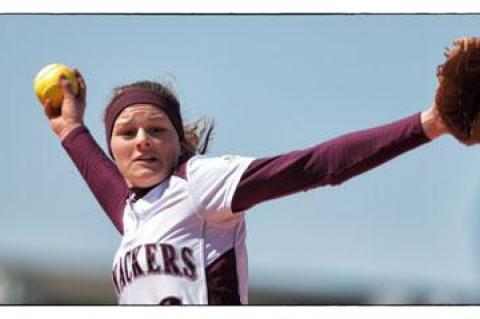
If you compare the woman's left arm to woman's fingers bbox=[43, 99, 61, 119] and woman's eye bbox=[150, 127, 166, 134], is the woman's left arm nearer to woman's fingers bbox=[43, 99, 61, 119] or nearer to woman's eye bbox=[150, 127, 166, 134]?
woman's eye bbox=[150, 127, 166, 134]

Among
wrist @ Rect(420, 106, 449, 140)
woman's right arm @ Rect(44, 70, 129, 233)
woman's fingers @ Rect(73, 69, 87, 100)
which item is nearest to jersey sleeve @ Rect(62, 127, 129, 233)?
woman's right arm @ Rect(44, 70, 129, 233)

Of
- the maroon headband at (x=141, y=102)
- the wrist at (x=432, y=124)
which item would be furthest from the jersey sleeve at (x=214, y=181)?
the wrist at (x=432, y=124)

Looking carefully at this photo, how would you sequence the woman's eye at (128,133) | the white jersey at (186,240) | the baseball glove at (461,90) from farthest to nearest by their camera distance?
the woman's eye at (128,133) < the white jersey at (186,240) < the baseball glove at (461,90)

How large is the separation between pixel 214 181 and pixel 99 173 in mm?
383

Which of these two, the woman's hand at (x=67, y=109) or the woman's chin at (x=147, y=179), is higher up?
the woman's hand at (x=67, y=109)

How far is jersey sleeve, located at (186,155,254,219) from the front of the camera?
439cm

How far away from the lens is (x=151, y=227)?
4.43 m

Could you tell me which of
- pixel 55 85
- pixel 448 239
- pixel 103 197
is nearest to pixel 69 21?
pixel 55 85

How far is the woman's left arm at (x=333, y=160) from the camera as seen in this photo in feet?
14.2

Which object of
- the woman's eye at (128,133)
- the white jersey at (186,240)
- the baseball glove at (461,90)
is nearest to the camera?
the baseball glove at (461,90)

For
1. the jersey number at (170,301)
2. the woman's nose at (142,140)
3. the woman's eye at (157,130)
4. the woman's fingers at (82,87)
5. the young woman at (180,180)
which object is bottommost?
the jersey number at (170,301)

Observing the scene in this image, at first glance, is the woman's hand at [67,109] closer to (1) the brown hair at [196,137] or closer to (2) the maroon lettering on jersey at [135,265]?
(1) the brown hair at [196,137]
